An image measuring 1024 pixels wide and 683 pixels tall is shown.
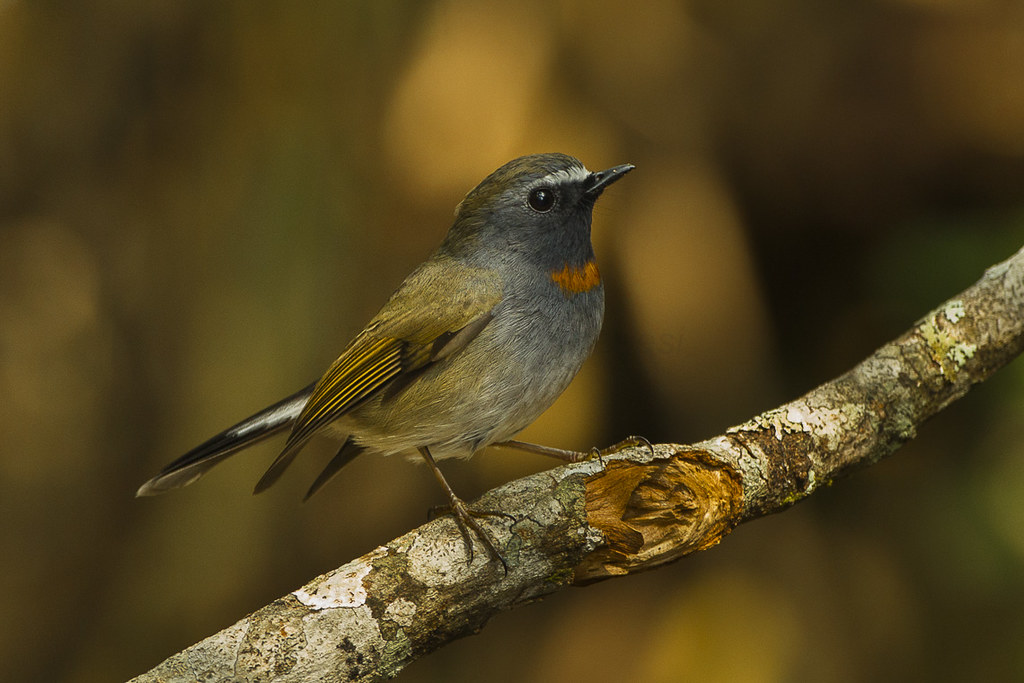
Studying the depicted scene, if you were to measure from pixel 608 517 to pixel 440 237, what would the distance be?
228cm

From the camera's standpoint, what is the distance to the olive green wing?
2.84 m

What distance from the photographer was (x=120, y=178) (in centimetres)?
489

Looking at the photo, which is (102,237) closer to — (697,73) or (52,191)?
(52,191)

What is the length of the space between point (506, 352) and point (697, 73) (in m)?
2.34

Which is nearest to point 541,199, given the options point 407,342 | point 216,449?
point 407,342

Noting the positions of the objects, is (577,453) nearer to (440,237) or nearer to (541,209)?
(541,209)

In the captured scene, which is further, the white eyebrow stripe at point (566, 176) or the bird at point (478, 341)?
the white eyebrow stripe at point (566, 176)

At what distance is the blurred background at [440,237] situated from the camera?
4.24 metres

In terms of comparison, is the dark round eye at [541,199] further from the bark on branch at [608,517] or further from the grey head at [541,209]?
the bark on branch at [608,517]

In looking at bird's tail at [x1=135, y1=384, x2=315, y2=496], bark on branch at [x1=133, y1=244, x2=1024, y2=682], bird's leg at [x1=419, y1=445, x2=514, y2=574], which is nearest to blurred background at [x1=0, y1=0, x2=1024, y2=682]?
bird's tail at [x1=135, y1=384, x2=315, y2=496]

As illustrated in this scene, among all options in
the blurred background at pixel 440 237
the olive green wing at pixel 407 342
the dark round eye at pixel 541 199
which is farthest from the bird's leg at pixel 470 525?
the blurred background at pixel 440 237

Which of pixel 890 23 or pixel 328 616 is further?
pixel 890 23

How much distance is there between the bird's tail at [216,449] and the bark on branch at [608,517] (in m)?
0.90

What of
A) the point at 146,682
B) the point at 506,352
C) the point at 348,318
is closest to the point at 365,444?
the point at 506,352
